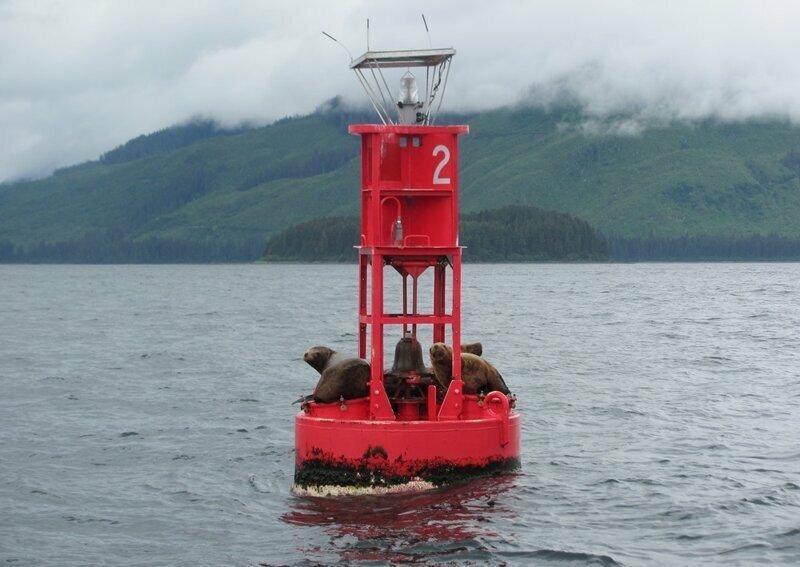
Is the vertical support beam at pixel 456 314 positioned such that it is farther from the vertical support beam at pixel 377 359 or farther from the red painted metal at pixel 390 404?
the vertical support beam at pixel 377 359

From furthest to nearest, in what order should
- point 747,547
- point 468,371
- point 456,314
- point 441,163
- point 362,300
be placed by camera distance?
point 362,300
point 468,371
point 441,163
point 456,314
point 747,547

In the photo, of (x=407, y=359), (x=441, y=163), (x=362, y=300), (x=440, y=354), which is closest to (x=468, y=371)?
(x=440, y=354)

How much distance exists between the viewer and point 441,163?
2392cm

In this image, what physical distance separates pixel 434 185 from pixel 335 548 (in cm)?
669

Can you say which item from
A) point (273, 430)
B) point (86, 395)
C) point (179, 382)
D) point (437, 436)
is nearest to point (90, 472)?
point (273, 430)

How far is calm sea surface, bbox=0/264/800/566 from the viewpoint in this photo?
2133cm

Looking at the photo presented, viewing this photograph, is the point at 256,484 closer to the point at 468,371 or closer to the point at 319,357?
the point at 319,357

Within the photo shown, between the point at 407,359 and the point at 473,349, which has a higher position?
the point at 473,349

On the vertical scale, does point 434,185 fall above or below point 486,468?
above

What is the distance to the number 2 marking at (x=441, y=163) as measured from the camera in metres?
23.9

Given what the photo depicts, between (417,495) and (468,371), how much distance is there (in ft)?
9.40

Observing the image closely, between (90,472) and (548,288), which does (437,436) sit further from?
(548,288)

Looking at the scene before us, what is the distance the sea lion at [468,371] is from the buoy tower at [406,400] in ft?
0.84

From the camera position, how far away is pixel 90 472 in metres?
28.4
